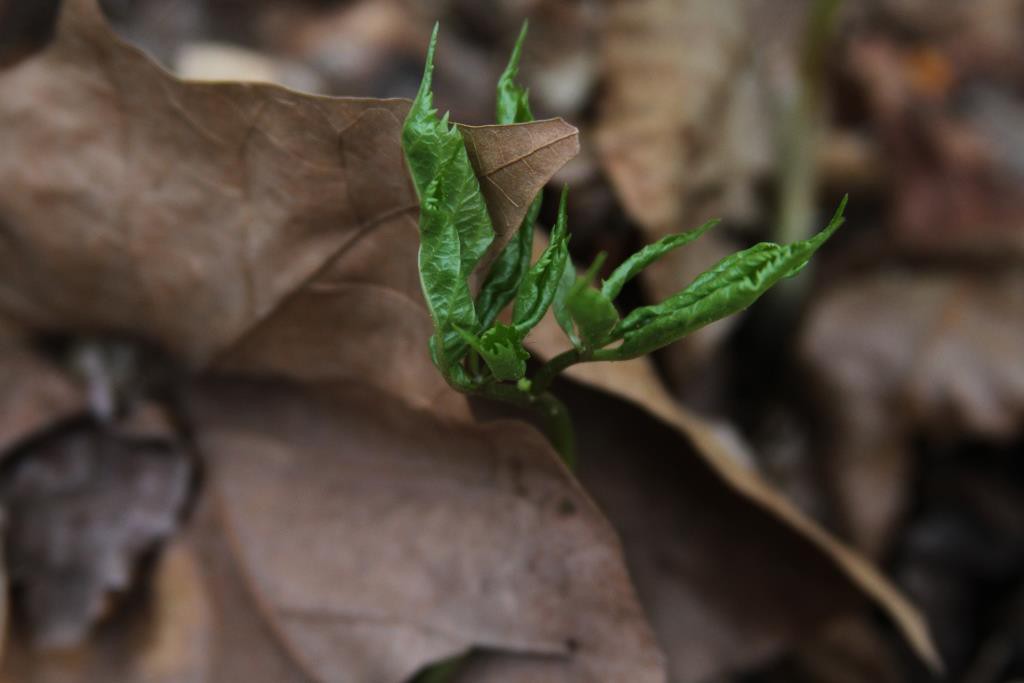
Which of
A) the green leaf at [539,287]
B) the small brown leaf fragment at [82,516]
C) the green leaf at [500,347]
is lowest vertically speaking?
the small brown leaf fragment at [82,516]

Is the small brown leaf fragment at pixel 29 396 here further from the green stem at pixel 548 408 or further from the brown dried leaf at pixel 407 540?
the green stem at pixel 548 408

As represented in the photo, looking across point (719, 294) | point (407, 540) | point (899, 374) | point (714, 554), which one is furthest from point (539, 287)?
point (899, 374)

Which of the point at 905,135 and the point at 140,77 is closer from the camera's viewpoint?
the point at 140,77

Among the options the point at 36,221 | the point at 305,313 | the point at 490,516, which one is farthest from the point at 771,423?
the point at 36,221

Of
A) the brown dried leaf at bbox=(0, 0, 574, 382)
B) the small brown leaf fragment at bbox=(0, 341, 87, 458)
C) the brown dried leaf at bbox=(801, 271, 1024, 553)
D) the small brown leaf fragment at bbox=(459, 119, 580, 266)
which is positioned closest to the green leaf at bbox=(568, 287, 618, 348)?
the small brown leaf fragment at bbox=(459, 119, 580, 266)

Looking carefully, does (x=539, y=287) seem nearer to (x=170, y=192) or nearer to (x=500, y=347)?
(x=500, y=347)

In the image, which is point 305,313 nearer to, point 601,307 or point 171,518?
point 171,518

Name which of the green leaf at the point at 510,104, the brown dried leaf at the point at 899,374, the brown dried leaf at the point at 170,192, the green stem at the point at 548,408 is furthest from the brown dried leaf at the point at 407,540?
the brown dried leaf at the point at 899,374
